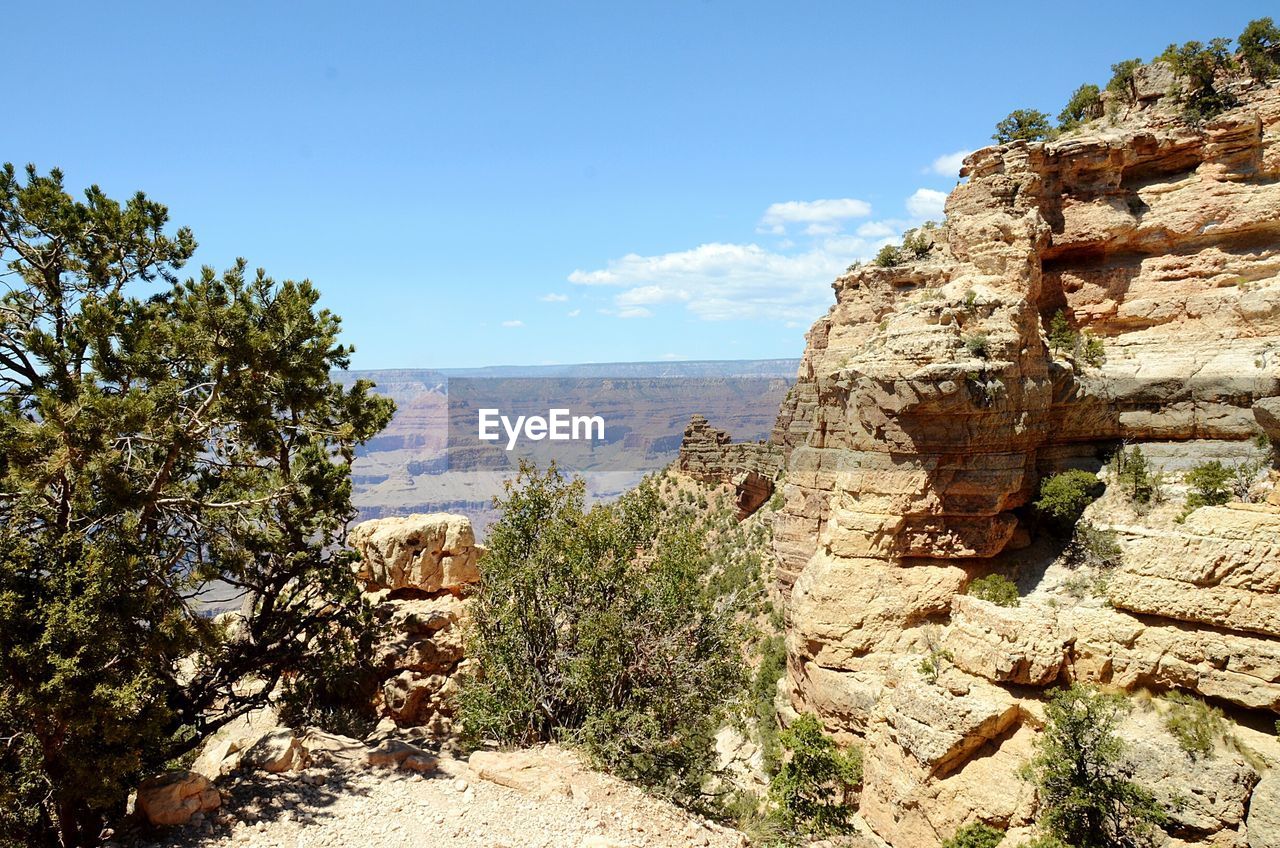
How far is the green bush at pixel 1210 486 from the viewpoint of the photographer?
1828 cm

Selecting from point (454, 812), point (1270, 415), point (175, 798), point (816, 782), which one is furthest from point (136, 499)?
point (1270, 415)

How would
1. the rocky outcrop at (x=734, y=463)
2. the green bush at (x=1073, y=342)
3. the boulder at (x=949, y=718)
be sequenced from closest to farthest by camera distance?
the boulder at (x=949, y=718), the green bush at (x=1073, y=342), the rocky outcrop at (x=734, y=463)

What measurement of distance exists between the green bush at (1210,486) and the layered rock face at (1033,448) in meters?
0.87

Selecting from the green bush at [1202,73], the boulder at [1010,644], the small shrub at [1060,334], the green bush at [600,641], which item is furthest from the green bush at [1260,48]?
the green bush at [600,641]

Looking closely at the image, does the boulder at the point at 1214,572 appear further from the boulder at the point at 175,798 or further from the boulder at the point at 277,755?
the boulder at the point at 175,798

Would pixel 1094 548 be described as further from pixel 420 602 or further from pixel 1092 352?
pixel 420 602

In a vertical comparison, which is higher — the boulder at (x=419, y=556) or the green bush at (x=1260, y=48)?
the green bush at (x=1260, y=48)

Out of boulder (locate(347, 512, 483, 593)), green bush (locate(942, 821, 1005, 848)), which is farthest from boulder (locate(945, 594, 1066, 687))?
boulder (locate(347, 512, 483, 593))

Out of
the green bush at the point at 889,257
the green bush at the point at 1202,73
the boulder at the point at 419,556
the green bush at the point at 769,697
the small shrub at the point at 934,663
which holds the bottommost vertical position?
the green bush at the point at 769,697

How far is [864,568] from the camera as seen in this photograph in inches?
826

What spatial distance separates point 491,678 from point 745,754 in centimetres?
1482

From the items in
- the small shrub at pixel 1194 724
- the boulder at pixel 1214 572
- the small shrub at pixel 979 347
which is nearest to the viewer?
the small shrub at pixel 1194 724

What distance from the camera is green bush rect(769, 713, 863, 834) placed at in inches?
734

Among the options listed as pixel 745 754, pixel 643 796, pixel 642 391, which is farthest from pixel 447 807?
pixel 642 391
